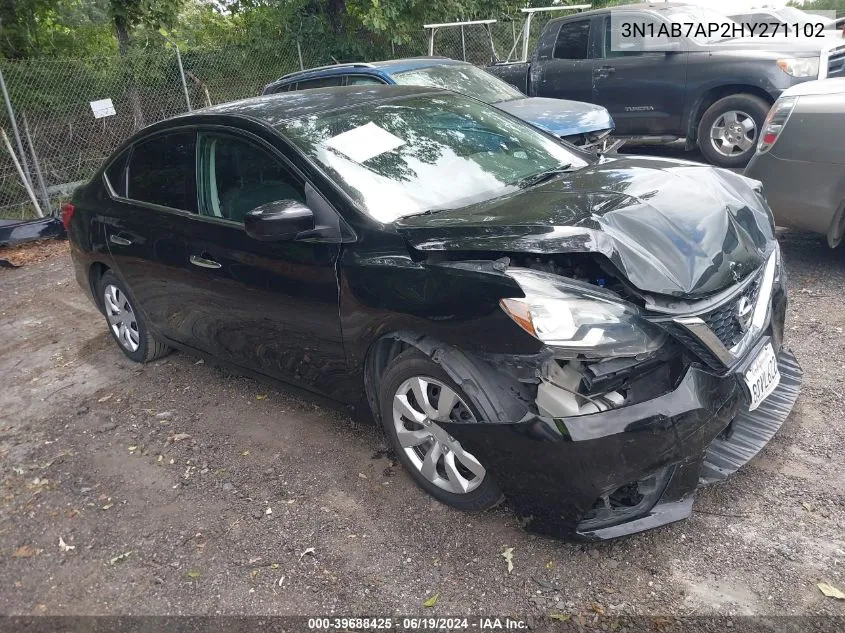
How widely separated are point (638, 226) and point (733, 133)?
6.56 m

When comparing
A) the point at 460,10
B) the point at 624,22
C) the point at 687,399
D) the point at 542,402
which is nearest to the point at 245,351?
the point at 542,402

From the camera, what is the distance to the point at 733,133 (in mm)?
8531

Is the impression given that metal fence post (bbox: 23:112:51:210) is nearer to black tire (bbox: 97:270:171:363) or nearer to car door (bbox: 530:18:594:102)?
black tire (bbox: 97:270:171:363)

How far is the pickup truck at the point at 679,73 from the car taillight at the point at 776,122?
324cm

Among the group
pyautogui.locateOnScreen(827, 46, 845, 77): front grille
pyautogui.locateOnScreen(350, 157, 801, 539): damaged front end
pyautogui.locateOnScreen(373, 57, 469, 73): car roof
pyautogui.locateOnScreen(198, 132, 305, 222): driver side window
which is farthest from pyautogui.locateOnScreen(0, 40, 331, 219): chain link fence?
pyautogui.locateOnScreen(827, 46, 845, 77): front grille

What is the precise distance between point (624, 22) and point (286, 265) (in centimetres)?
762

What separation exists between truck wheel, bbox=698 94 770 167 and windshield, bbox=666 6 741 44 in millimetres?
972

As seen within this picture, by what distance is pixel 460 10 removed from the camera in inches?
555

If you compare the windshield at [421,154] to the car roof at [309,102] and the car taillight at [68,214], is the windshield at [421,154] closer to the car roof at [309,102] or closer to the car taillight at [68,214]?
the car roof at [309,102]

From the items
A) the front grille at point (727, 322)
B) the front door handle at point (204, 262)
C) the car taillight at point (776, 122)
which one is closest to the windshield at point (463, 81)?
the car taillight at point (776, 122)

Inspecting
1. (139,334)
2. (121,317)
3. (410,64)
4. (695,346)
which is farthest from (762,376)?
(410,64)

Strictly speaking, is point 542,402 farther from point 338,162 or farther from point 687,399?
point 338,162

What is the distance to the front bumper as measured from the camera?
251cm

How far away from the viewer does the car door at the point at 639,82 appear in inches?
355
